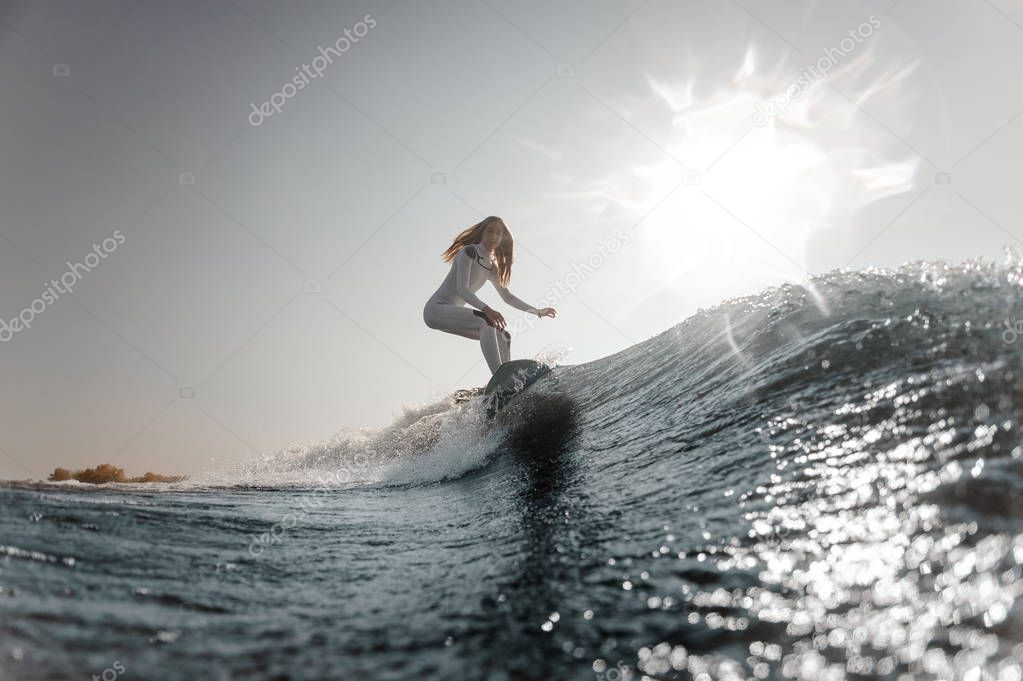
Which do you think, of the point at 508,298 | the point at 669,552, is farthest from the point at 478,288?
the point at 669,552

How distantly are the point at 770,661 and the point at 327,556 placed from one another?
2.09 meters

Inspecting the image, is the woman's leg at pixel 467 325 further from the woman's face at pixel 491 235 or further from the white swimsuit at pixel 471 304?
the woman's face at pixel 491 235

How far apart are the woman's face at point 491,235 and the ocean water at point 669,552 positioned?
3.94m

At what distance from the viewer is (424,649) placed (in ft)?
5.56

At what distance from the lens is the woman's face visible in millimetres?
7691

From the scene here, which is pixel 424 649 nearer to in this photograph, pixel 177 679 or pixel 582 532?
pixel 177 679

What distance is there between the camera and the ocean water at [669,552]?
1.57 m

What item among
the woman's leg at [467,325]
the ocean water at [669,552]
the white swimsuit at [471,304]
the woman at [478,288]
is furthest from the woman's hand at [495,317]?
the ocean water at [669,552]

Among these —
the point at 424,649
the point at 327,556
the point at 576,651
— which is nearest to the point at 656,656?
the point at 576,651

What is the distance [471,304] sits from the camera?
24.2 feet

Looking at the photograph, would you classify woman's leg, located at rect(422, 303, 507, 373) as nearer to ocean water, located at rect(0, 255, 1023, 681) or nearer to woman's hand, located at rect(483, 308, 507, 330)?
woman's hand, located at rect(483, 308, 507, 330)

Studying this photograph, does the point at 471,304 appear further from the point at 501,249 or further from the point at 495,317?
the point at 501,249

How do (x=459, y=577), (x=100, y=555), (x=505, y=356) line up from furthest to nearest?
(x=505, y=356) < (x=100, y=555) < (x=459, y=577)

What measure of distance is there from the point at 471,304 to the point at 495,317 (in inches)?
14.3
